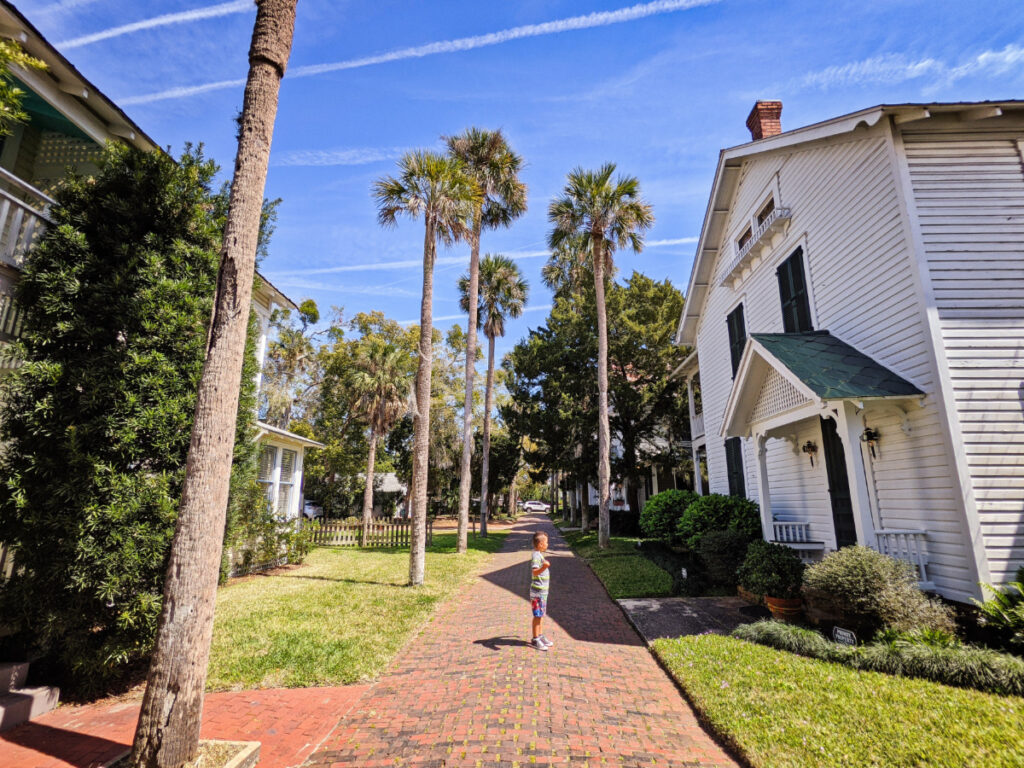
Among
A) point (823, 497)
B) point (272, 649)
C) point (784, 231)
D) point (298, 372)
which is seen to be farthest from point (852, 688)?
point (298, 372)

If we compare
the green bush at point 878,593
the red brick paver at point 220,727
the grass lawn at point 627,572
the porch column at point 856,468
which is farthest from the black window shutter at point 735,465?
the red brick paver at point 220,727

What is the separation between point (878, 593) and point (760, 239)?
28.1 ft

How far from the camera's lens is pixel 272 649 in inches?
248

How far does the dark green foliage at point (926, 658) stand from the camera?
4801mm

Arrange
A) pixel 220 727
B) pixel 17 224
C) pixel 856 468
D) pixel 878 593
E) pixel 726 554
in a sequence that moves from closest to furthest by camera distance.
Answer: pixel 220 727 < pixel 17 224 < pixel 878 593 < pixel 856 468 < pixel 726 554

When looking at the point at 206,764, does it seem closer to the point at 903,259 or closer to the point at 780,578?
the point at 780,578

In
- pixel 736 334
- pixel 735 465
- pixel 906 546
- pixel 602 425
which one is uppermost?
pixel 736 334

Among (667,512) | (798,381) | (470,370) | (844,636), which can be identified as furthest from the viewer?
(470,370)

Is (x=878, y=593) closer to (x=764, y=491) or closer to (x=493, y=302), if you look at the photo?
(x=764, y=491)

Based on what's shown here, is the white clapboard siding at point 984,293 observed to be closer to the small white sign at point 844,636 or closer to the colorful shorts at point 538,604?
the small white sign at point 844,636

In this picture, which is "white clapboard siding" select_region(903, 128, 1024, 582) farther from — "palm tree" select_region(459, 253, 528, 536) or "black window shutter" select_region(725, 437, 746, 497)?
"palm tree" select_region(459, 253, 528, 536)

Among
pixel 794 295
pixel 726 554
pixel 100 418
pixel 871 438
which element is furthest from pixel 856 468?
pixel 100 418

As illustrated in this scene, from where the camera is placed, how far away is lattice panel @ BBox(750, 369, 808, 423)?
8.35 metres

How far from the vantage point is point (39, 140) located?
26.3ft
